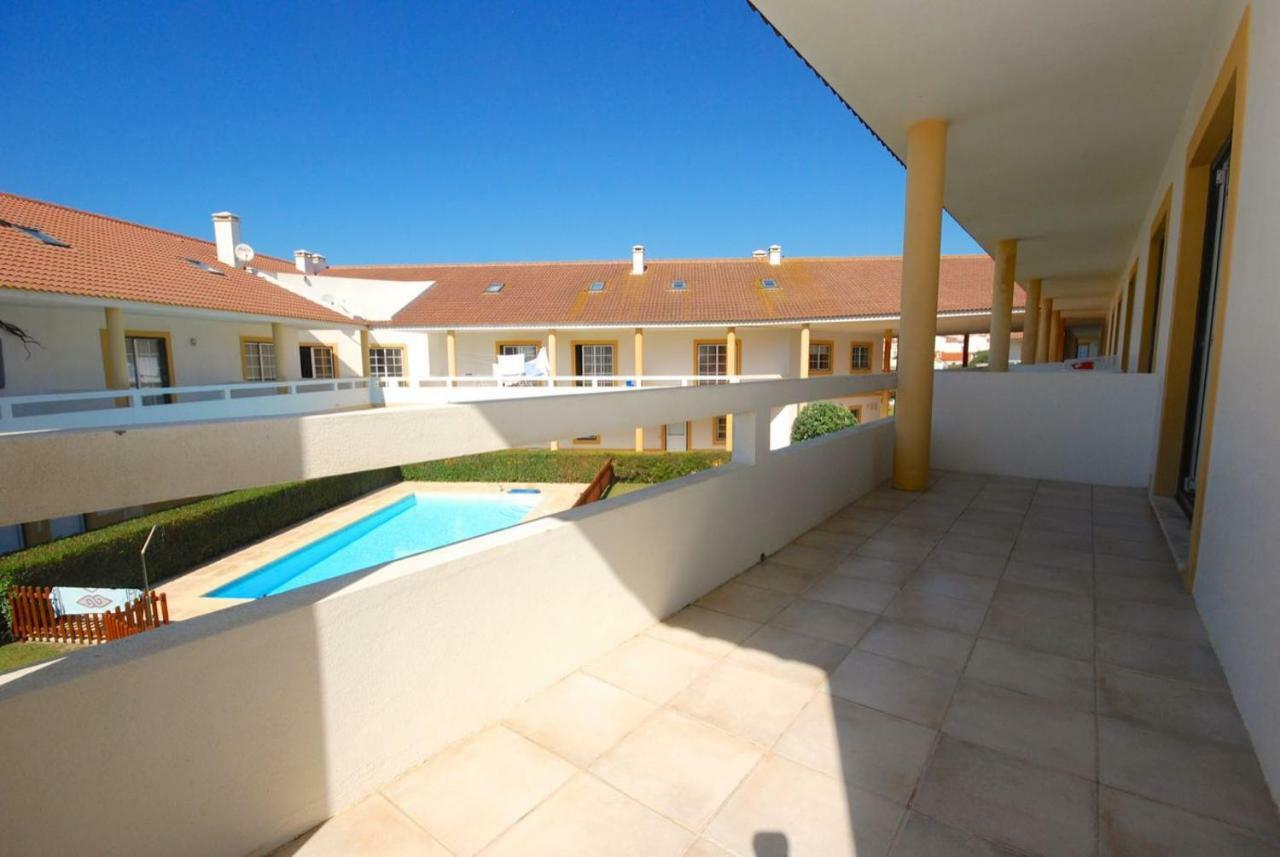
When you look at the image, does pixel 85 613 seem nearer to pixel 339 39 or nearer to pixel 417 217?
pixel 339 39

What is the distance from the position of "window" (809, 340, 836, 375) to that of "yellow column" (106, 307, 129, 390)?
1805 centimetres

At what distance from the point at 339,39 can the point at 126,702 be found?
14319 mm

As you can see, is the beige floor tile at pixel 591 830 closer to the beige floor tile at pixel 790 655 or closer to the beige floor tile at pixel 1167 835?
the beige floor tile at pixel 790 655

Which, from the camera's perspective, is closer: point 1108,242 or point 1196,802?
point 1196,802

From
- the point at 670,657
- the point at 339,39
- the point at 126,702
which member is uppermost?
the point at 339,39

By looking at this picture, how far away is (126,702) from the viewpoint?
1479 millimetres

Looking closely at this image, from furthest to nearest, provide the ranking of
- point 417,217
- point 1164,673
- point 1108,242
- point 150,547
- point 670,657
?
point 417,217 < point 1108,242 < point 150,547 < point 670,657 < point 1164,673

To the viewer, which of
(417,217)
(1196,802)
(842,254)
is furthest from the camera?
(417,217)

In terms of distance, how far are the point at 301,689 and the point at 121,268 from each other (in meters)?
15.1

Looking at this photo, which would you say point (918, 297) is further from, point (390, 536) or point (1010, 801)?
point (390, 536)

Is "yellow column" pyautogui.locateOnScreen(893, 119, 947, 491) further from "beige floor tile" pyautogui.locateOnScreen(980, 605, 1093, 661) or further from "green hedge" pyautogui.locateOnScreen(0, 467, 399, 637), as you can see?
"green hedge" pyautogui.locateOnScreen(0, 467, 399, 637)

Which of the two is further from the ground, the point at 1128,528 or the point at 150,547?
the point at 1128,528

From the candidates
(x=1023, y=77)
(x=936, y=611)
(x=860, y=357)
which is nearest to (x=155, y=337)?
(x=936, y=611)

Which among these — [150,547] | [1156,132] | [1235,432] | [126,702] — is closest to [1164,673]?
[1235,432]
